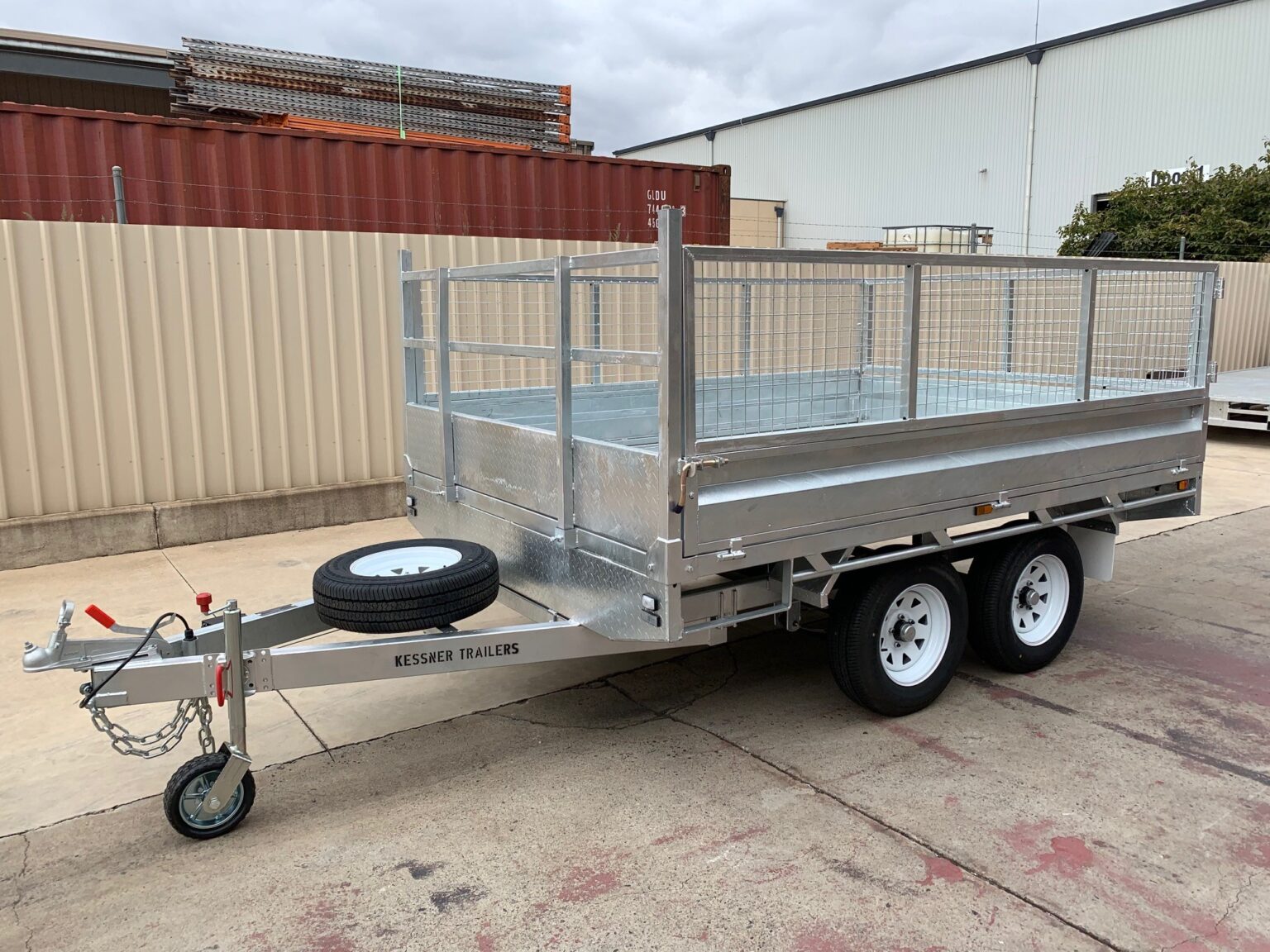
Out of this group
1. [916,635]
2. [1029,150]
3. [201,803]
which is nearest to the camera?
[201,803]

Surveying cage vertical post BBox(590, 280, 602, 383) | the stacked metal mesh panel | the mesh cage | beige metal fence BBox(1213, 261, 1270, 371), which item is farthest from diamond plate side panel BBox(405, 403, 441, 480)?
beige metal fence BBox(1213, 261, 1270, 371)

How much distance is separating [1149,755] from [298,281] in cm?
665

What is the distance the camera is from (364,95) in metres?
11.5

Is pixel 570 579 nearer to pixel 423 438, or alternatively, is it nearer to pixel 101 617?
pixel 423 438

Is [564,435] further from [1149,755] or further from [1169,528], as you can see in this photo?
[1169,528]

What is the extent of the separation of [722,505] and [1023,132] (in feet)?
90.0

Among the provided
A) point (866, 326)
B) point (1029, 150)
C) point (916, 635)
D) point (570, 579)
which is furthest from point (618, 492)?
point (1029, 150)

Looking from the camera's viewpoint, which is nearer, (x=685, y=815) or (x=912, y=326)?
(x=685, y=815)

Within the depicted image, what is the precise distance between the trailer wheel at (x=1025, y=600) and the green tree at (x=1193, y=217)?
1938cm

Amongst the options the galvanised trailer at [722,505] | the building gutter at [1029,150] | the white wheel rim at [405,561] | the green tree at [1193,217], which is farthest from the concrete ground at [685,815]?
the building gutter at [1029,150]

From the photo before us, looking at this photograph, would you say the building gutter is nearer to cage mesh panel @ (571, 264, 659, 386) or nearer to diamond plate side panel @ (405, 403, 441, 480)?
cage mesh panel @ (571, 264, 659, 386)

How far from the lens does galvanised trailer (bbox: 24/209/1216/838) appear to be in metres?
3.27

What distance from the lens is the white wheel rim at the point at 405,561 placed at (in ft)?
12.0

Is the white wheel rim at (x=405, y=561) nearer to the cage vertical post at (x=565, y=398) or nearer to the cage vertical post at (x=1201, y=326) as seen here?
the cage vertical post at (x=565, y=398)
